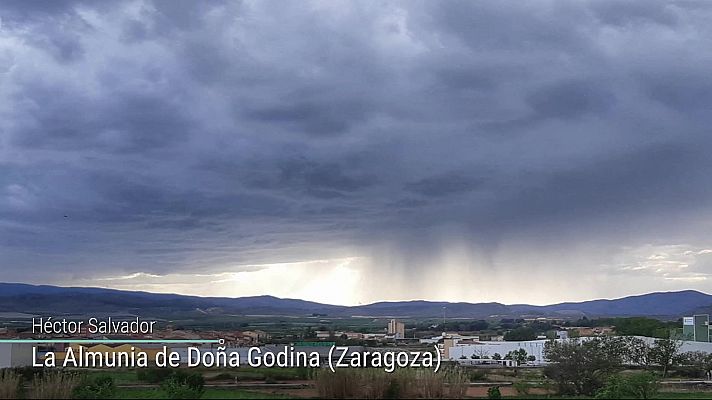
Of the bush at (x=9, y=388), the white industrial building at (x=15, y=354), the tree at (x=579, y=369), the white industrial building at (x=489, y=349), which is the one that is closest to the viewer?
the bush at (x=9, y=388)

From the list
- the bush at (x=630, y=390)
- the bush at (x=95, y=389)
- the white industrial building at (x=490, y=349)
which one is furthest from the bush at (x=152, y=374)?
the white industrial building at (x=490, y=349)

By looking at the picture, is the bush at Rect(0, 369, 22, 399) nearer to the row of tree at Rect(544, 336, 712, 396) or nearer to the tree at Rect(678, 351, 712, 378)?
the row of tree at Rect(544, 336, 712, 396)

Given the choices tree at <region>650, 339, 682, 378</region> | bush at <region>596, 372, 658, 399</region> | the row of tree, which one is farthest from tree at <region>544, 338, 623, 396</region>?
tree at <region>650, 339, 682, 378</region>

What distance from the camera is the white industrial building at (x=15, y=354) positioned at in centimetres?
4234

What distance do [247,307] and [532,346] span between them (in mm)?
31472

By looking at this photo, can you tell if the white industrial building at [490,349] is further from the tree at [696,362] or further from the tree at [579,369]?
the tree at [579,369]

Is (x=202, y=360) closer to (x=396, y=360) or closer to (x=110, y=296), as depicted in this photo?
(x=396, y=360)

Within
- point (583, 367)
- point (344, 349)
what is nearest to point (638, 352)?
point (583, 367)

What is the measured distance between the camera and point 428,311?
133 meters

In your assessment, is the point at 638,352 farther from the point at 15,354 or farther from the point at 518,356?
the point at 15,354

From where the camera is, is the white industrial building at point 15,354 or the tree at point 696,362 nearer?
the white industrial building at point 15,354

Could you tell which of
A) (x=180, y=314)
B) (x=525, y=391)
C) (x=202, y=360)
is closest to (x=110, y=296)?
(x=180, y=314)

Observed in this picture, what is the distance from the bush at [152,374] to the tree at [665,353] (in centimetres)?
4749

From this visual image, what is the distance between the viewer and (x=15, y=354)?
43.4 m
